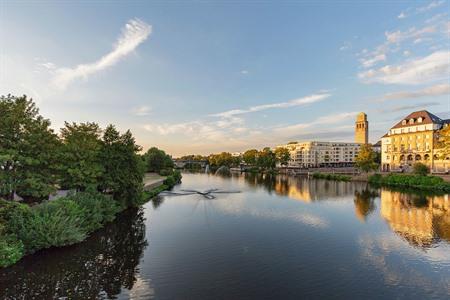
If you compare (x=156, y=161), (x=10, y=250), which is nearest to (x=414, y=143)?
(x=156, y=161)

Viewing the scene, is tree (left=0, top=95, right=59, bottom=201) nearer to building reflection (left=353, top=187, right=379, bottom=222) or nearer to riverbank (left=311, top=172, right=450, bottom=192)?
building reflection (left=353, top=187, right=379, bottom=222)

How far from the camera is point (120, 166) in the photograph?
37812 mm

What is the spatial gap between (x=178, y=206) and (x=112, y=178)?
1363 centimetres

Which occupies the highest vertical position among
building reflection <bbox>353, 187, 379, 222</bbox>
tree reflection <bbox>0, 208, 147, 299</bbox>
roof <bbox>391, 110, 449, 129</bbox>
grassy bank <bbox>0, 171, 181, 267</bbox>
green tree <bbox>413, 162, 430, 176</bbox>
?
roof <bbox>391, 110, 449, 129</bbox>

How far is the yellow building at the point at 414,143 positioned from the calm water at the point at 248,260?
71.6m

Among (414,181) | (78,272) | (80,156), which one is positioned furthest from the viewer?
(414,181)

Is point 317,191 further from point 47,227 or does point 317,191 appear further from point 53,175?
point 47,227

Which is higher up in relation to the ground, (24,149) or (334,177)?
(24,149)

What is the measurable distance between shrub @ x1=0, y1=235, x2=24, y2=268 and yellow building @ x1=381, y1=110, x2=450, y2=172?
113353mm

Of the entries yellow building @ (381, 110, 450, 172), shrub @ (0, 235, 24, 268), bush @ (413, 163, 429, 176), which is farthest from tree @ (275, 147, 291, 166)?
shrub @ (0, 235, 24, 268)

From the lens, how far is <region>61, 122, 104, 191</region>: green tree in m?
31.1

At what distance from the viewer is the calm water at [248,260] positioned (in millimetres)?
17094

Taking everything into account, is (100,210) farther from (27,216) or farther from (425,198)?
(425,198)

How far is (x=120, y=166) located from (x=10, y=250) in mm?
18895
